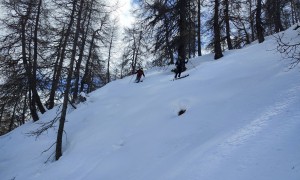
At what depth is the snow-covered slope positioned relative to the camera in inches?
259

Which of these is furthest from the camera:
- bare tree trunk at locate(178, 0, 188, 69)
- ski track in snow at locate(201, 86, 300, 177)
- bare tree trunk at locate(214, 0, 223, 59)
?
bare tree trunk at locate(214, 0, 223, 59)

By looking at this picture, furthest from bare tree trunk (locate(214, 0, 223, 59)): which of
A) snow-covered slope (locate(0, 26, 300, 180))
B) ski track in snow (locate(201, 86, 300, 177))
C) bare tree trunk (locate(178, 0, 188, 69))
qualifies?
ski track in snow (locate(201, 86, 300, 177))

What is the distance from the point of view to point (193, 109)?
436 inches

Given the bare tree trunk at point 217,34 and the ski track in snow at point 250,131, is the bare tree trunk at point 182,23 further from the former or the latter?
the ski track in snow at point 250,131

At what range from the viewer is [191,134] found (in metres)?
9.31

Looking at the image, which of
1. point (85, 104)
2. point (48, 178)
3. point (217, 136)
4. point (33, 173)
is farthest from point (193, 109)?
point (85, 104)

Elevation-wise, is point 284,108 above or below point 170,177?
above

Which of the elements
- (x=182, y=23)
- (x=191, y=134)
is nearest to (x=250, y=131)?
(x=191, y=134)

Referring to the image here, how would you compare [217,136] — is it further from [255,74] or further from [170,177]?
[255,74]

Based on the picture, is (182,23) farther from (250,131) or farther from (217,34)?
(250,131)

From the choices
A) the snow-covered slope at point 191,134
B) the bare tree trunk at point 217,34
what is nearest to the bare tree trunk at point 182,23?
the bare tree trunk at point 217,34

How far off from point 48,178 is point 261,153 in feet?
28.8

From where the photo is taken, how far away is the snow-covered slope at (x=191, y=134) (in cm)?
658

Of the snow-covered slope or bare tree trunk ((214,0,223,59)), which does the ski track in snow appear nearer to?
the snow-covered slope
